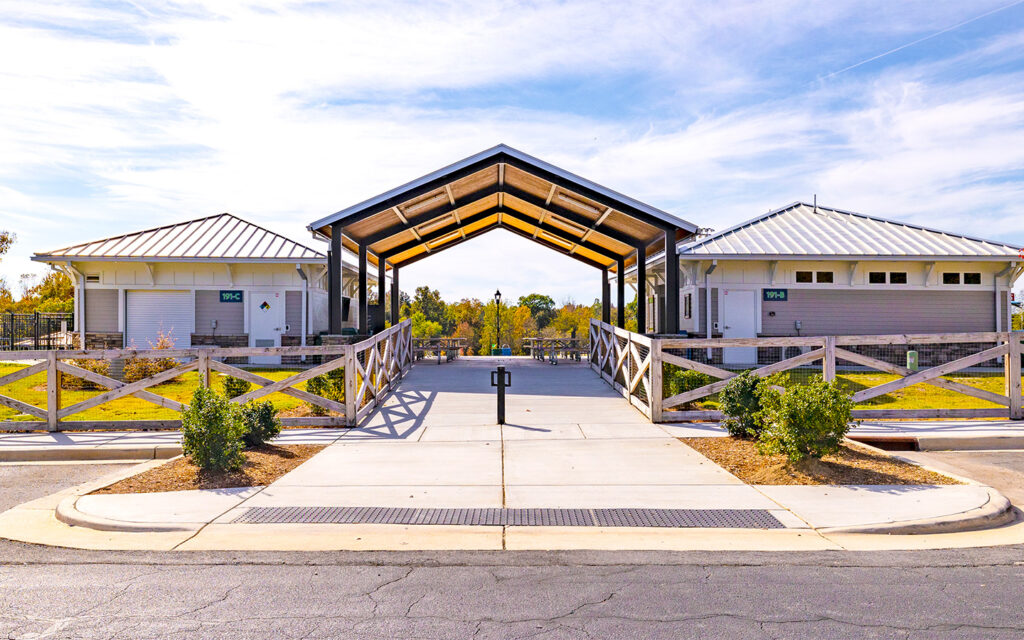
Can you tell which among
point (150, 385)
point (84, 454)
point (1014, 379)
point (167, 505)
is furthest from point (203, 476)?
point (1014, 379)

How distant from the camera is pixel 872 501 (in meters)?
6.66

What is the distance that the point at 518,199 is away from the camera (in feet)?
64.4

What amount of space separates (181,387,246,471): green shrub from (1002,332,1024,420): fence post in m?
11.8

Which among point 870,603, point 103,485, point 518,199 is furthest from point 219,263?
point 870,603

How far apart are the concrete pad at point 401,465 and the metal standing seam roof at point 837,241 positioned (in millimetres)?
14266

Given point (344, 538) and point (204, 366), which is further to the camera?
point (204, 366)

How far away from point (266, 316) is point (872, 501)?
21.3 meters

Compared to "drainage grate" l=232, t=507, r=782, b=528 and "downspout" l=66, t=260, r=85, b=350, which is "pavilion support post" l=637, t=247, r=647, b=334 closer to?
"drainage grate" l=232, t=507, r=782, b=528

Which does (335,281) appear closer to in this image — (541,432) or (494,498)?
(541,432)

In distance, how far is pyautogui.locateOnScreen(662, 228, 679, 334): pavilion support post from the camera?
15898 millimetres

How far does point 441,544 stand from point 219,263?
Answer: 68.4 feet

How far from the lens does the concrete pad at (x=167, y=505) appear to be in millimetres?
6305

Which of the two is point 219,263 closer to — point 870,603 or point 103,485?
point 103,485

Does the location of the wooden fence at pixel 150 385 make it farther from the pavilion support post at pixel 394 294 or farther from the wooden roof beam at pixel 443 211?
the pavilion support post at pixel 394 294
